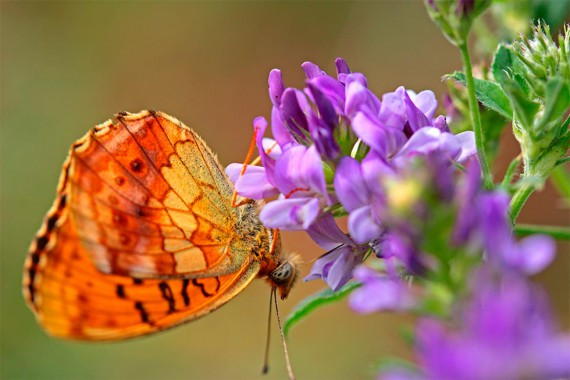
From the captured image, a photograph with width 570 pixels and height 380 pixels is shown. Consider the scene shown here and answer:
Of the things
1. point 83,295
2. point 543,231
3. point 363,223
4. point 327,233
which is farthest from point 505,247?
point 83,295

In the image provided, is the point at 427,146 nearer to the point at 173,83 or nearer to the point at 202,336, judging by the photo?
the point at 202,336

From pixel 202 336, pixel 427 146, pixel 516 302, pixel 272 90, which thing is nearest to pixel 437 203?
pixel 516 302

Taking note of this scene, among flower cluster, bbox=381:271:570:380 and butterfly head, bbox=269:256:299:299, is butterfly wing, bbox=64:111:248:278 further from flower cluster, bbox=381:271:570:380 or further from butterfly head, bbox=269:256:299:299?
flower cluster, bbox=381:271:570:380

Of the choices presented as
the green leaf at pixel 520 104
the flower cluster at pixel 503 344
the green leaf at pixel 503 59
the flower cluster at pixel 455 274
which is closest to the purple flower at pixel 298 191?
the flower cluster at pixel 455 274

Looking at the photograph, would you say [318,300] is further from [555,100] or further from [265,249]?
[555,100]

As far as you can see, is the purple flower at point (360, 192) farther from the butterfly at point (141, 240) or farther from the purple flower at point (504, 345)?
the butterfly at point (141, 240)
